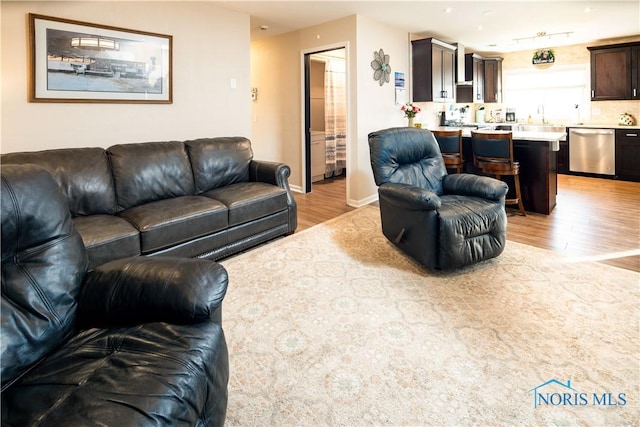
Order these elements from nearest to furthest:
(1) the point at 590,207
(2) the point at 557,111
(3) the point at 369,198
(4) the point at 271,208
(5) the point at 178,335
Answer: (5) the point at 178,335, (4) the point at 271,208, (1) the point at 590,207, (3) the point at 369,198, (2) the point at 557,111

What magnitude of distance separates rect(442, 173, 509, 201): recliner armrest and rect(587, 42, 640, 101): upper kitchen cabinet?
5366mm

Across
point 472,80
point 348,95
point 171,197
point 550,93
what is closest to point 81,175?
point 171,197

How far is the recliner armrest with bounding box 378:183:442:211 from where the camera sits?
273 cm

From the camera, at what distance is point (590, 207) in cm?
471

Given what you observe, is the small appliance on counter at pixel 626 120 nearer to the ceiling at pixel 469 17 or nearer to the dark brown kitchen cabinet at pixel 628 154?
the dark brown kitchen cabinet at pixel 628 154

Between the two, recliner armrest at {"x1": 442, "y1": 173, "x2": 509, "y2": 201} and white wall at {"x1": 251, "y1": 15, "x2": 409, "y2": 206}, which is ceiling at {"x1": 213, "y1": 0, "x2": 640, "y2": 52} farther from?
recliner armrest at {"x1": 442, "y1": 173, "x2": 509, "y2": 201}

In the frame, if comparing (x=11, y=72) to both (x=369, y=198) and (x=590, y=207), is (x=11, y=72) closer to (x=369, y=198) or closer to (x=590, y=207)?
(x=369, y=198)

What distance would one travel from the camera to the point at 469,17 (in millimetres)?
5031

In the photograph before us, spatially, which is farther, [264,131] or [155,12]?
[264,131]

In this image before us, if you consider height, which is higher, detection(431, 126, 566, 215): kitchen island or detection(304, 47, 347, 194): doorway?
detection(304, 47, 347, 194): doorway

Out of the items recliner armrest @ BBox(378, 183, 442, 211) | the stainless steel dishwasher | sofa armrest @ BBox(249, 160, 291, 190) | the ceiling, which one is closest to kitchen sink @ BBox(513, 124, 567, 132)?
the stainless steel dishwasher

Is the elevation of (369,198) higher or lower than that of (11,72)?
lower

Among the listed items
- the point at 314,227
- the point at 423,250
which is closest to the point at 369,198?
the point at 314,227

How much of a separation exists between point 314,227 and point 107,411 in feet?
10.7
